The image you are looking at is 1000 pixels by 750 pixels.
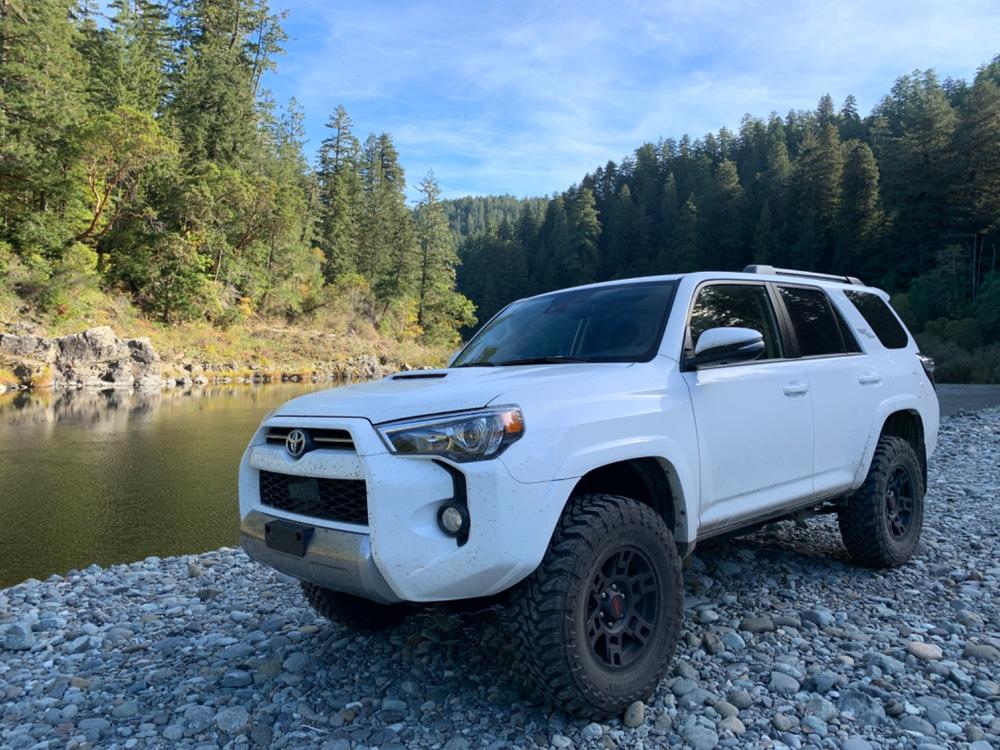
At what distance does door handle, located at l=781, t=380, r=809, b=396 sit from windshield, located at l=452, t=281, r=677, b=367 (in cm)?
88

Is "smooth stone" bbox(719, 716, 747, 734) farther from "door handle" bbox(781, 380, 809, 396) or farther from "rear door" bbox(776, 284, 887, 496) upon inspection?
"door handle" bbox(781, 380, 809, 396)

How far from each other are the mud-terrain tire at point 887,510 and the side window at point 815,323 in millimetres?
791

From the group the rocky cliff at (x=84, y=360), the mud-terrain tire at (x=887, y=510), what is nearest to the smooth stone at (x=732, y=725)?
the mud-terrain tire at (x=887, y=510)

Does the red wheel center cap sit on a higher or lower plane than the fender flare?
lower

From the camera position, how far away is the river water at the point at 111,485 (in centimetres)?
687

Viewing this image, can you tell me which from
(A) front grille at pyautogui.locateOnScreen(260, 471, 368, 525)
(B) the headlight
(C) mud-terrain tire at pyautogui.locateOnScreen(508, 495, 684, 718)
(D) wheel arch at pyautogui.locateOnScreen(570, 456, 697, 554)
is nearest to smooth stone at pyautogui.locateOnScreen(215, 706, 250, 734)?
(A) front grille at pyautogui.locateOnScreen(260, 471, 368, 525)

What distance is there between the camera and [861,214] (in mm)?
53969

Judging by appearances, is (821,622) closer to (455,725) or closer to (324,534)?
(455,725)

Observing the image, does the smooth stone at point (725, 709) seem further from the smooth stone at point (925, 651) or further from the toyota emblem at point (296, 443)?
the toyota emblem at point (296, 443)

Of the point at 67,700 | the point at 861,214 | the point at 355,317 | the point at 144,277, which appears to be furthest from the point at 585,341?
the point at 861,214

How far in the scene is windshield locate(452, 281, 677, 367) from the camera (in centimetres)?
333

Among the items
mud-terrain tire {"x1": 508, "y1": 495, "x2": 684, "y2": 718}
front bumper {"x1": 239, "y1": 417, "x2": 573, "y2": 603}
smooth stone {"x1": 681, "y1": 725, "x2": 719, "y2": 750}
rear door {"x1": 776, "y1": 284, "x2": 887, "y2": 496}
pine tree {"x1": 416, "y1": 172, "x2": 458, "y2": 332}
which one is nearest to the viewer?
front bumper {"x1": 239, "y1": 417, "x2": 573, "y2": 603}

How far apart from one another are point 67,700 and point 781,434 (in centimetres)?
392

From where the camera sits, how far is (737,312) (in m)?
3.76
